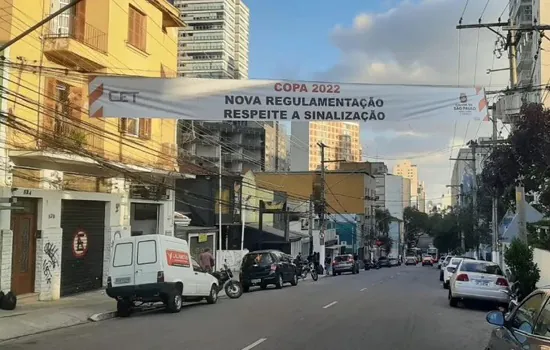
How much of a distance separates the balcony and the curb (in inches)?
321

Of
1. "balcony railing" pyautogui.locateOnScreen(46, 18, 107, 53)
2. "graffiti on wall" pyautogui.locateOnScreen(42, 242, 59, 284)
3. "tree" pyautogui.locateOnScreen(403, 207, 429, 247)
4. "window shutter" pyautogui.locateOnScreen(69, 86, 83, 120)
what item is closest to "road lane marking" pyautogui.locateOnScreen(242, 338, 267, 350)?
"graffiti on wall" pyautogui.locateOnScreen(42, 242, 59, 284)

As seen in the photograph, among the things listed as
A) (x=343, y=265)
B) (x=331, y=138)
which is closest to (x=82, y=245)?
(x=343, y=265)

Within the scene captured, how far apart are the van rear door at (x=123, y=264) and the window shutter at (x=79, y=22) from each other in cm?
739

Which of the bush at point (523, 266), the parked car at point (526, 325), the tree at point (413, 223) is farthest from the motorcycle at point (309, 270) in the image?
the tree at point (413, 223)

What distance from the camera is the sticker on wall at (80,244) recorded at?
854 inches

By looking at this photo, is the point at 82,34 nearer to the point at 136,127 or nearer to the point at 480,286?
the point at 136,127

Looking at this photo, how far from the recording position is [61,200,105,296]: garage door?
21125mm

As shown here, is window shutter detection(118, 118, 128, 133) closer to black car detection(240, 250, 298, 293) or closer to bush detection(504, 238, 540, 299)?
black car detection(240, 250, 298, 293)

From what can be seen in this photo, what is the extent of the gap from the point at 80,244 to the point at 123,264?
5.06 metres

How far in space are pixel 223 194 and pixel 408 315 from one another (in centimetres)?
2995

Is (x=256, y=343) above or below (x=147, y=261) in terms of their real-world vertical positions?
below

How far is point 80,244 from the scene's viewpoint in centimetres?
2200

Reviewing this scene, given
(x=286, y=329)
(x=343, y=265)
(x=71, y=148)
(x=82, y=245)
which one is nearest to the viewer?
(x=286, y=329)

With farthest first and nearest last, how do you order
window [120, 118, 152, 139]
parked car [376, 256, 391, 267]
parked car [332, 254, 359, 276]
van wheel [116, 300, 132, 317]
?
parked car [376, 256, 391, 267]
parked car [332, 254, 359, 276]
window [120, 118, 152, 139]
van wheel [116, 300, 132, 317]
